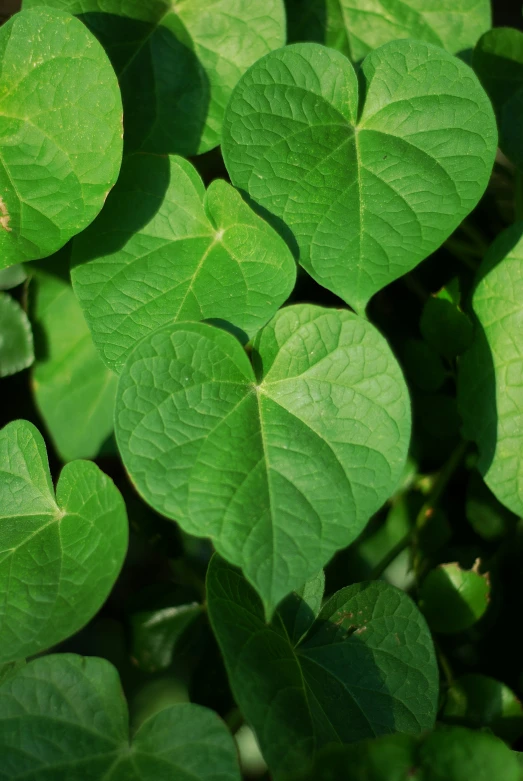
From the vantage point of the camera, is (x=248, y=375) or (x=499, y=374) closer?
(x=248, y=375)

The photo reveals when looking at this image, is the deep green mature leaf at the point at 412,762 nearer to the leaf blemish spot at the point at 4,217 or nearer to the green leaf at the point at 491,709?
the green leaf at the point at 491,709

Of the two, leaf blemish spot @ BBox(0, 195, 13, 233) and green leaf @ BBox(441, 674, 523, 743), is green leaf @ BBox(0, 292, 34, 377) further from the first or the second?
green leaf @ BBox(441, 674, 523, 743)

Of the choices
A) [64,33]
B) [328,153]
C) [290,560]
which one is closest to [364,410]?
[290,560]

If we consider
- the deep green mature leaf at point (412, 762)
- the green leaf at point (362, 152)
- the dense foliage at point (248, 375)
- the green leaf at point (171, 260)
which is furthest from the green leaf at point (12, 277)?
the deep green mature leaf at point (412, 762)

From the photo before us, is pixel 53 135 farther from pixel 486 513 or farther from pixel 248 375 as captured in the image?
pixel 486 513

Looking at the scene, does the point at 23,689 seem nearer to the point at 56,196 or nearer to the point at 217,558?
the point at 217,558

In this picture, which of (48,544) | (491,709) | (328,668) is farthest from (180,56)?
(491,709)

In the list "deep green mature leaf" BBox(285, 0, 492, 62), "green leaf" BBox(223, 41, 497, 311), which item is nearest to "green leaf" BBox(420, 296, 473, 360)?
"green leaf" BBox(223, 41, 497, 311)

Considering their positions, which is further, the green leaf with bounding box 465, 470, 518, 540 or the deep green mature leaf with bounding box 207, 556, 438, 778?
the green leaf with bounding box 465, 470, 518, 540
